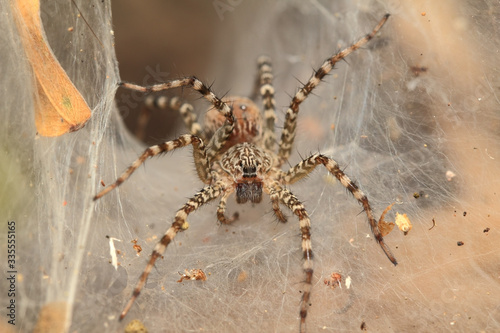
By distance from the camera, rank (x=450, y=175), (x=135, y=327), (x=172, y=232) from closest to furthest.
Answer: (x=135, y=327) < (x=172, y=232) < (x=450, y=175)

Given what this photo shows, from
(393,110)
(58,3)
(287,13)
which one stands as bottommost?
(393,110)

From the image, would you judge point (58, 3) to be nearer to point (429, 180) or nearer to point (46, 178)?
point (46, 178)

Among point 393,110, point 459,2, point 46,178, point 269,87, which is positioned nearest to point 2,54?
point 46,178

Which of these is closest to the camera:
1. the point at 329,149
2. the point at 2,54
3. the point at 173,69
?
the point at 2,54

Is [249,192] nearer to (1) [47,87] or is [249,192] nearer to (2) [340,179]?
(2) [340,179]

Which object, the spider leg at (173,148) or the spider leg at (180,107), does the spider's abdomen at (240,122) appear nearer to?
the spider leg at (180,107)

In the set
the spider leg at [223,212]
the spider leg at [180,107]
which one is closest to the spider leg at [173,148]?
the spider leg at [223,212]

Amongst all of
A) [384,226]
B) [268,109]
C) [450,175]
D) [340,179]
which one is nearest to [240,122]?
[268,109]
